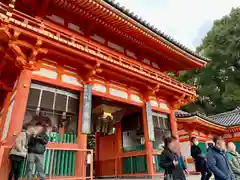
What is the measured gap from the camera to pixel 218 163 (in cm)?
381

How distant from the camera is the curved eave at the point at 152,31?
291 inches

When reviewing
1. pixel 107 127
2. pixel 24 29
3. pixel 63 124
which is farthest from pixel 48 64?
pixel 107 127

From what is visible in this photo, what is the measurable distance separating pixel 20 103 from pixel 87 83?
8.01 feet

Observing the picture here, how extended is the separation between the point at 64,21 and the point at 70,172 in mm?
5918

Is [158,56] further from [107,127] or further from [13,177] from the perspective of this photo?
[13,177]

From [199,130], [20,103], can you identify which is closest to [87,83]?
[20,103]

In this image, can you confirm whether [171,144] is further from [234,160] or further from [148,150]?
[148,150]

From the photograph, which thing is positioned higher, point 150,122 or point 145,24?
point 145,24

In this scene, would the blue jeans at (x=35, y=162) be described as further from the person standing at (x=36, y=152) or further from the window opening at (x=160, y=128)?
the window opening at (x=160, y=128)

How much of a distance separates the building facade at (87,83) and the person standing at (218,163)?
3.47 m

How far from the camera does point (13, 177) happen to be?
16.5 ft

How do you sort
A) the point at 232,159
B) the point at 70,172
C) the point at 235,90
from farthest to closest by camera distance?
the point at 235,90
the point at 70,172
the point at 232,159

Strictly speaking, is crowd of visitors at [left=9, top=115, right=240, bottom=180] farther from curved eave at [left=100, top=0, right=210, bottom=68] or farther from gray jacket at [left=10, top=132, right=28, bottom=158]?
curved eave at [left=100, top=0, right=210, bottom=68]

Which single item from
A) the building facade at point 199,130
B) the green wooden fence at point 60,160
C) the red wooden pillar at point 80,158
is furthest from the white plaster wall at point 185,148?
the green wooden fence at point 60,160
